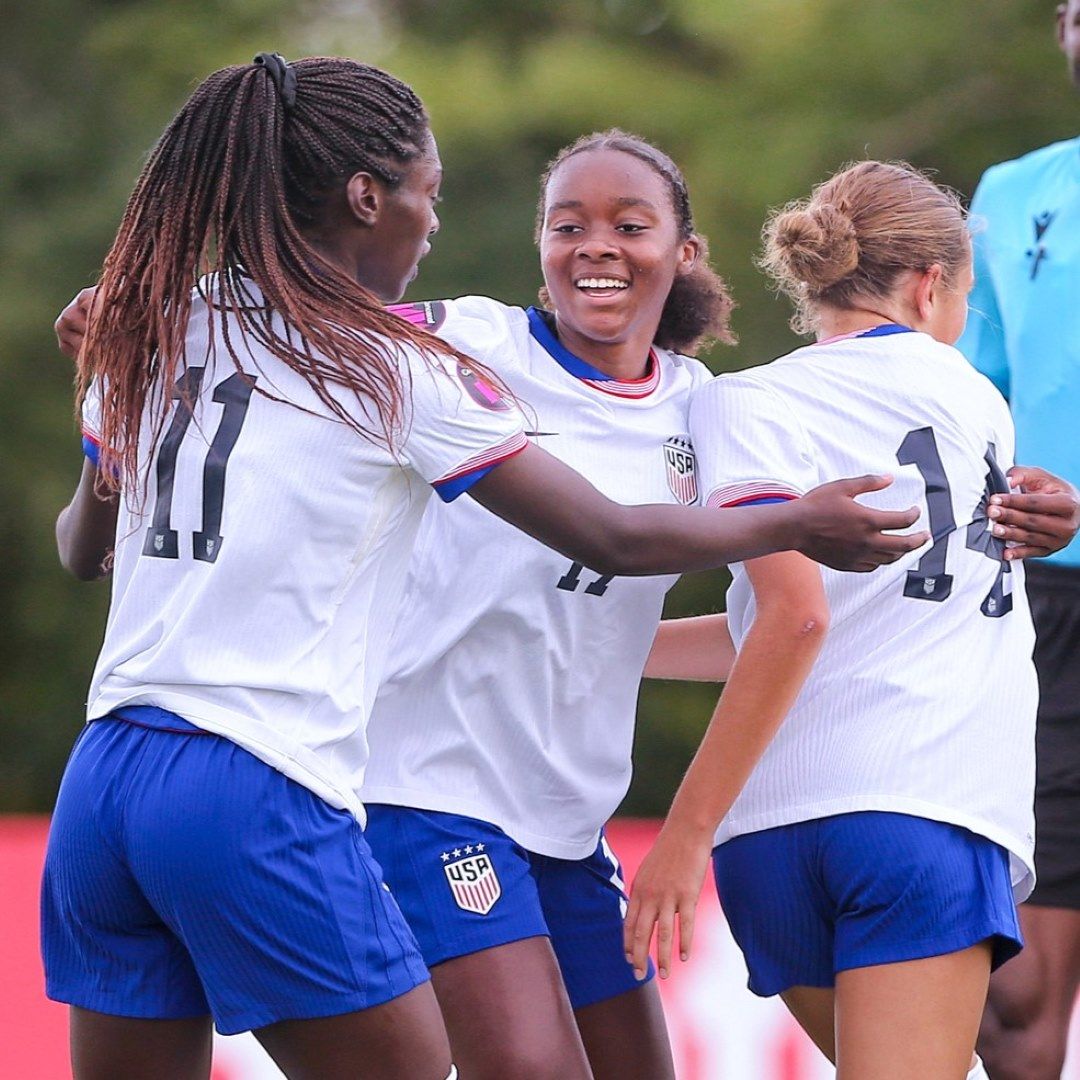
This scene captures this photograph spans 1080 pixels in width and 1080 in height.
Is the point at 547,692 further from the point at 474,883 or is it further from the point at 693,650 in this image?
the point at 693,650

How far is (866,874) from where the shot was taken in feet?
8.26

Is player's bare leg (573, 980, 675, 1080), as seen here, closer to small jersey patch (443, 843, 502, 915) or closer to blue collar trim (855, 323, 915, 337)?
small jersey patch (443, 843, 502, 915)

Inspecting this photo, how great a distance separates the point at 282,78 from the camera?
2312 mm

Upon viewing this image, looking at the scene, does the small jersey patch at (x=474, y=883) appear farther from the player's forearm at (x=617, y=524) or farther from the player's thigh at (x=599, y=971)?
the player's forearm at (x=617, y=524)

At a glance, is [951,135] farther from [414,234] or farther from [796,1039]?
[414,234]

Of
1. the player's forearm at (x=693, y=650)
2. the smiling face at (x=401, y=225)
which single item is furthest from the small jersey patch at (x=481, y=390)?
the player's forearm at (x=693, y=650)

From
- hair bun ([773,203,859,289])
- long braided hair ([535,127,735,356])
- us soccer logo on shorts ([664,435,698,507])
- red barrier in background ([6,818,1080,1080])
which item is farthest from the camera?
red barrier in background ([6,818,1080,1080])

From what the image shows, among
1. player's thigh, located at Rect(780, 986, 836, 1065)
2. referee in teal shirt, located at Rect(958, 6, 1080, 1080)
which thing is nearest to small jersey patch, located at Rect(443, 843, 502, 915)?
player's thigh, located at Rect(780, 986, 836, 1065)

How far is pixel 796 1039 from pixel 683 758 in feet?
19.5

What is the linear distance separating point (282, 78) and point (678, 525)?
74cm

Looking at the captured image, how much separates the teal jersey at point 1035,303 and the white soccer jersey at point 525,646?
993 millimetres

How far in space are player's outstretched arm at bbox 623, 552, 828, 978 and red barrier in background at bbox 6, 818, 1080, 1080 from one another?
166cm

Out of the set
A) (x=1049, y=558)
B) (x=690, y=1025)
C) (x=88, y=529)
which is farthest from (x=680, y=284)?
(x=690, y=1025)

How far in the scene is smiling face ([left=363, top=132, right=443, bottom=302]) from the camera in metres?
2.34
